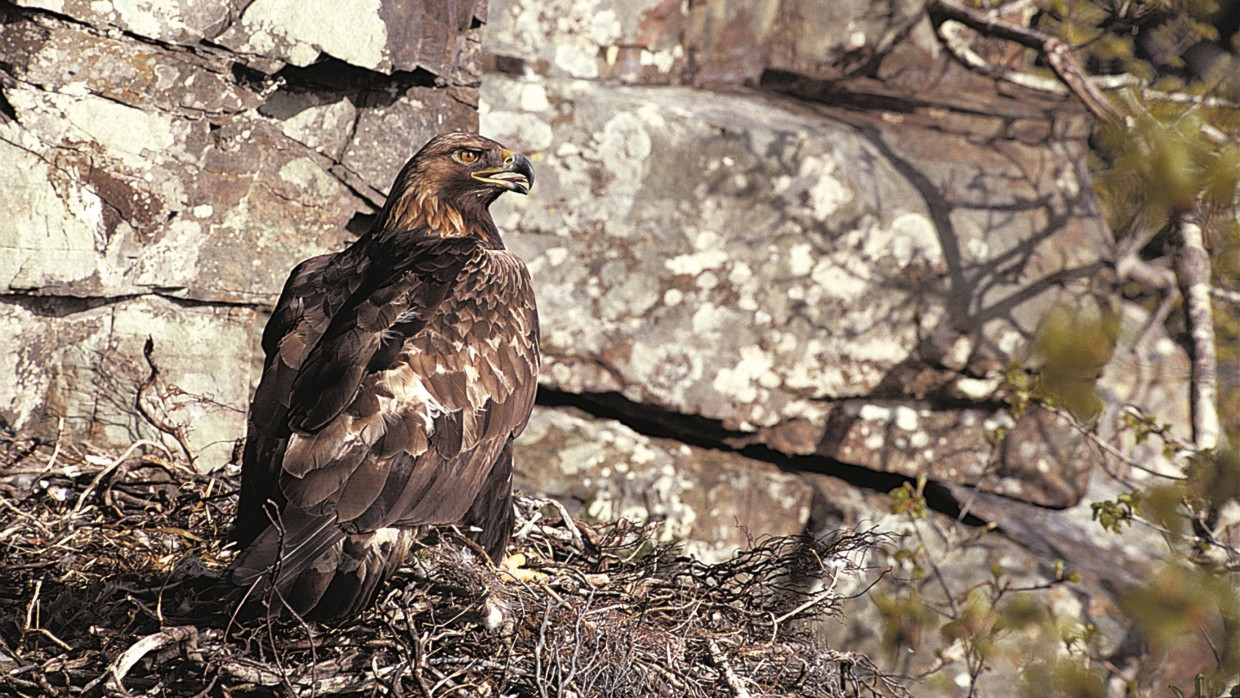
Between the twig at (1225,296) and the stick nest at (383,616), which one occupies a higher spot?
the twig at (1225,296)

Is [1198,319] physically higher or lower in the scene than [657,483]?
higher

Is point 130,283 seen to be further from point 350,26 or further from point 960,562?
point 960,562

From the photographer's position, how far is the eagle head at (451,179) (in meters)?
3.69

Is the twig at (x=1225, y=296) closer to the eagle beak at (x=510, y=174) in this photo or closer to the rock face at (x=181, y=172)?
the eagle beak at (x=510, y=174)

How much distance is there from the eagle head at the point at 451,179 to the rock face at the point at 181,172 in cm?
39

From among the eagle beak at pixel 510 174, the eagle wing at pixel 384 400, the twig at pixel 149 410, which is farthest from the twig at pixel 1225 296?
the twig at pixel 149 410

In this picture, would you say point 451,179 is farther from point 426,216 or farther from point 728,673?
point 728,673

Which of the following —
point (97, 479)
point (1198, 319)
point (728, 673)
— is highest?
point (1198, 319)

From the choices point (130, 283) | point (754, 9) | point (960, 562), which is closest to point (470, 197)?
point (130, 283)

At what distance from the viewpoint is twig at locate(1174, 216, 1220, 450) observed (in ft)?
14.4

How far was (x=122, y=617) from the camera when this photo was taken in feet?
9.27

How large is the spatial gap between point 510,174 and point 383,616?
1.55 m

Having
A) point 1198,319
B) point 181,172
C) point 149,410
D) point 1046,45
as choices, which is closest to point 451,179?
point 181,172

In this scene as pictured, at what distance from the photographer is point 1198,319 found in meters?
4.61
